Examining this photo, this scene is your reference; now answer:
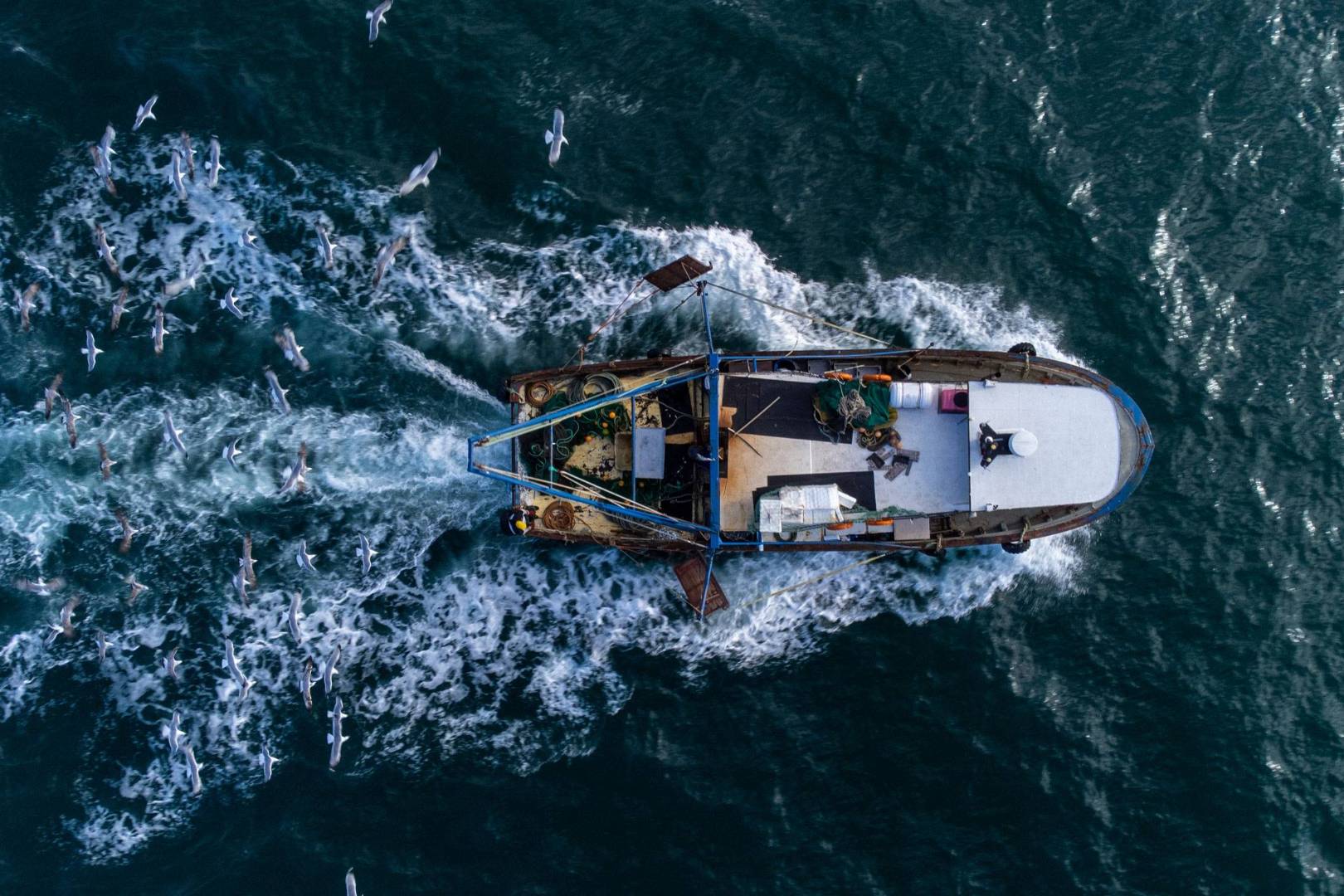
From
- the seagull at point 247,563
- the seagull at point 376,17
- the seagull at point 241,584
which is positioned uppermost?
the seagull at point 376,17

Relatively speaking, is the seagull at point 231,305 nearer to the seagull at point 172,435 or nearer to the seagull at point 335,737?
the seagull at point 172,435

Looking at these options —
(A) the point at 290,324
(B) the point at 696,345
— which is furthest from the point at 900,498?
(A) the point at 290,324

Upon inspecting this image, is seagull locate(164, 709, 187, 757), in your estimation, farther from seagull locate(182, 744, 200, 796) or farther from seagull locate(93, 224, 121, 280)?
seagull locate(93, 224, 121, 280)

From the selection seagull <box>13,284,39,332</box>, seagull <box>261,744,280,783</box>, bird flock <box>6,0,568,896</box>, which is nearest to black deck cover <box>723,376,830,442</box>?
bird flock <box>6,0,568,896</box>

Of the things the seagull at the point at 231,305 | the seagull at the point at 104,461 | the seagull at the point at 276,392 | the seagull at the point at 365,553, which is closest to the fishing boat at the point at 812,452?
the seagull at the point at 365,553

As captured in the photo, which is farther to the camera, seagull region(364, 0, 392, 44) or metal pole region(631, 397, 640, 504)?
seagull region(364, 0, 392, 44)

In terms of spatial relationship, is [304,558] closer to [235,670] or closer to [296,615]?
[296,615]

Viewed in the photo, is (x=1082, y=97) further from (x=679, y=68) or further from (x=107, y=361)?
(x=107, y=361)
